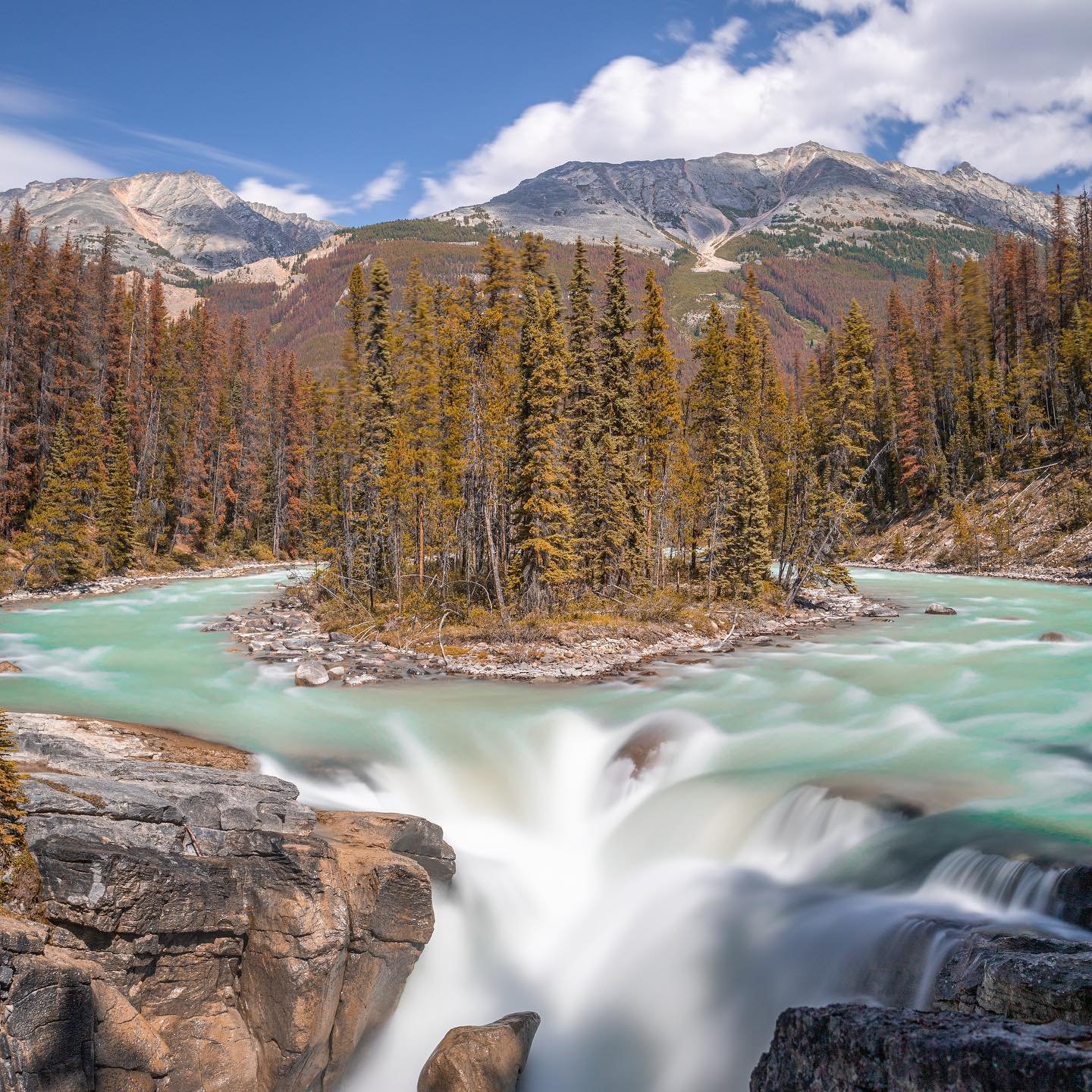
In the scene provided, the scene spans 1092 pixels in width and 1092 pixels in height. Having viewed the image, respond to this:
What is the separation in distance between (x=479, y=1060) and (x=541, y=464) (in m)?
20.2

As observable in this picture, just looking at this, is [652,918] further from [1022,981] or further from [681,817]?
[1022,981]

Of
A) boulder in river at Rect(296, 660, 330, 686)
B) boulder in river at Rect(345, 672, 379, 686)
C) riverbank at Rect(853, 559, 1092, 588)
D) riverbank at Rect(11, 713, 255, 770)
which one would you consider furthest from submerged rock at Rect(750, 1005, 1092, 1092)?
riverbank at Rect(853, 559, 1092, 588)

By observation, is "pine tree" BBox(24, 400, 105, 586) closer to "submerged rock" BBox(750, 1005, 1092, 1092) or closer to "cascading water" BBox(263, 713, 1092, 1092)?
"cascading water" BBox(263, 713, 1092, 1092)

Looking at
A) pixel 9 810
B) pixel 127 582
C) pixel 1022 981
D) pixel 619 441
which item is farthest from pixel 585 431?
pixel 127 582

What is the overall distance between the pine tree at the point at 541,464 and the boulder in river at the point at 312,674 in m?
8.77

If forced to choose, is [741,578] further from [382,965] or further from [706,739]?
[382,965]

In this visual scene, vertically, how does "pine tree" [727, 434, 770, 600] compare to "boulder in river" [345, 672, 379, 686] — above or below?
above

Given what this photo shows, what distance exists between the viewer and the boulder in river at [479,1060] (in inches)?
303

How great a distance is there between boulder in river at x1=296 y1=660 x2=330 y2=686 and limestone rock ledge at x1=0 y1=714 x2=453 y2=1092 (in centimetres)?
1054

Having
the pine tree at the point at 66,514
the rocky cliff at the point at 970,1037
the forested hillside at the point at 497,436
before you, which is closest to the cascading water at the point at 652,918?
the rocky cliff at the point at 970,1037

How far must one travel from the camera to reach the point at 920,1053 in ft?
12.6

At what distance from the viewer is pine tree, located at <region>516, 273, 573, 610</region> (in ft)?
83.7

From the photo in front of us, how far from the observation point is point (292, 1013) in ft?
25.9

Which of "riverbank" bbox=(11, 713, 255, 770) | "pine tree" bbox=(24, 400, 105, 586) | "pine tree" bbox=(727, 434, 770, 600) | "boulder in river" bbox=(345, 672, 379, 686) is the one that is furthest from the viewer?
"pine tree" bbox=(24, 400, 105, 586)
